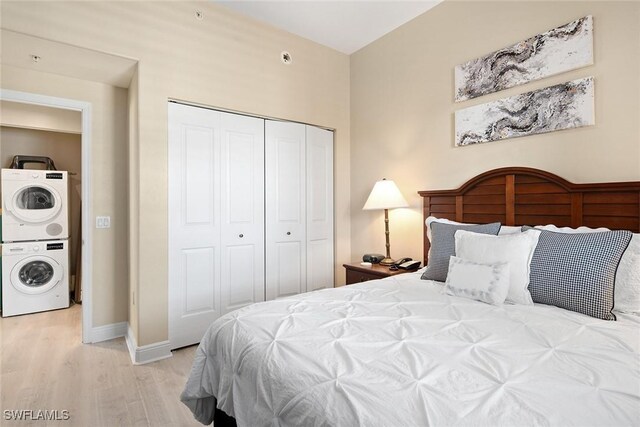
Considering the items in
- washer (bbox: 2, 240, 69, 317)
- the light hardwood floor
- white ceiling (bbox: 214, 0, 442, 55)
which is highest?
white ceiling (bbox: 214, 0, 442, 55)

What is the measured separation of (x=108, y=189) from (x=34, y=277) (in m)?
1.95

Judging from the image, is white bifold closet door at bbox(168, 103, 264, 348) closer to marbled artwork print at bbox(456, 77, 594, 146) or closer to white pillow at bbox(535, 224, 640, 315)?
marbled artwork print at bbox(456, 77, 594, 146)

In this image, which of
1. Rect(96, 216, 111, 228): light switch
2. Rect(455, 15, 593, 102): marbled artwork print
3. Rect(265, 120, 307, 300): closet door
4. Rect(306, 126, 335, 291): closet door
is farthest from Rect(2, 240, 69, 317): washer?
Rect(455, 15, 593, 102): marbled artwork print

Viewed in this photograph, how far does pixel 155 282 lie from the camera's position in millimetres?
2529

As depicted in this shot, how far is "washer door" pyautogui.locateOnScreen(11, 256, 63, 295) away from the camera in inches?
145

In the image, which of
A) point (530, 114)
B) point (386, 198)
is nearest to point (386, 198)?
point (386, 198)

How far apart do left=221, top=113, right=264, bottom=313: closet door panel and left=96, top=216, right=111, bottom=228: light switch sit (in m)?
1.04

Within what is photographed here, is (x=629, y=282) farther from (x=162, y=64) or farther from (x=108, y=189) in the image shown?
(x=108, y=189)

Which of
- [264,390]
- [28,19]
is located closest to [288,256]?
[264,390]

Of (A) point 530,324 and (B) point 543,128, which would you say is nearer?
(A) point 530,324

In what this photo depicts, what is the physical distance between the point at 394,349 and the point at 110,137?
3.04 m

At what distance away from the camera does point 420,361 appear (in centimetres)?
100

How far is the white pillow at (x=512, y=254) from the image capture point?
1.62 metres

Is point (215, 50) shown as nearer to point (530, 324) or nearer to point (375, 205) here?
point (375, 205)
